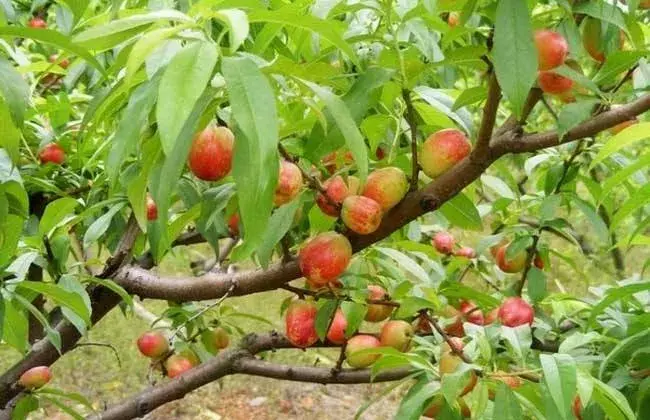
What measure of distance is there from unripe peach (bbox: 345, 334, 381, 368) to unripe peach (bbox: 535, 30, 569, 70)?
0.61m

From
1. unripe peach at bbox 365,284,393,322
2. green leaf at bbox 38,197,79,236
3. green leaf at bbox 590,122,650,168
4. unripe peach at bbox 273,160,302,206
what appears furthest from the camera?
unripe peach at bbox 365,284,393,322

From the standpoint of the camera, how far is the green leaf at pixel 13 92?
0.76 metres

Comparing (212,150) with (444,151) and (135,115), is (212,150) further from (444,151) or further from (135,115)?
(444,151)

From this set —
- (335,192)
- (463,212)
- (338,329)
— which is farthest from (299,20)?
(338,329)

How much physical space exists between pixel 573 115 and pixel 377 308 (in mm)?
600

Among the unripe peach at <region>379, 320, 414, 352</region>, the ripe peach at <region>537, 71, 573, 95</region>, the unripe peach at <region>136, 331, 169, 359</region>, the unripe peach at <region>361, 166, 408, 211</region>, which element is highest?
the ripe peach at <region>537, 71, 573, 95</region>

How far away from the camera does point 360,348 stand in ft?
4.57

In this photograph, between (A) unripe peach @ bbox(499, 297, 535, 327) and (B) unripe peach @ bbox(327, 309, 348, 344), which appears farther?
(B) unripe peach @ bbox(327, 309, 348, 344)

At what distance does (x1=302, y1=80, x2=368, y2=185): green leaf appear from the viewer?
0.77 m

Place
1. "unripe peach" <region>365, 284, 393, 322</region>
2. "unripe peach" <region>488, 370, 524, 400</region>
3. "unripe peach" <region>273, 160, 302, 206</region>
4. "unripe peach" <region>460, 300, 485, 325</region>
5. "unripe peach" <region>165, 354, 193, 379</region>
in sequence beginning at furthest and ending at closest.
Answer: "unripe peach" <region>165, 354, 193, 379</region> < "unripe peach" <region>460, 300, 485, 325</region> < "unripe peach" <region>365, 284, 393, 322</region> < "unripe peach" <region>488, 370, 524, 400</region> < "unripe peach" <region>273, 160, 302, 206</region>

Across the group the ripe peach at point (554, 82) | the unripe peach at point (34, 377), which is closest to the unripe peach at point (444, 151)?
the ripe peach at point (554, 82)

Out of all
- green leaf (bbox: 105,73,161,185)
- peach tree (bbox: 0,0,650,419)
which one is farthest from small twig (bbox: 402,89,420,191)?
green leaf (bbox: 105,73,161,185)

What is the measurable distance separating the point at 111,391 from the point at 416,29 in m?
2.57

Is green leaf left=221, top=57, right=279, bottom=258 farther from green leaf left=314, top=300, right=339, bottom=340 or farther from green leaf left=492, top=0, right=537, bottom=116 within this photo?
green leaf left=314, top=300, right=339, bottom=340
